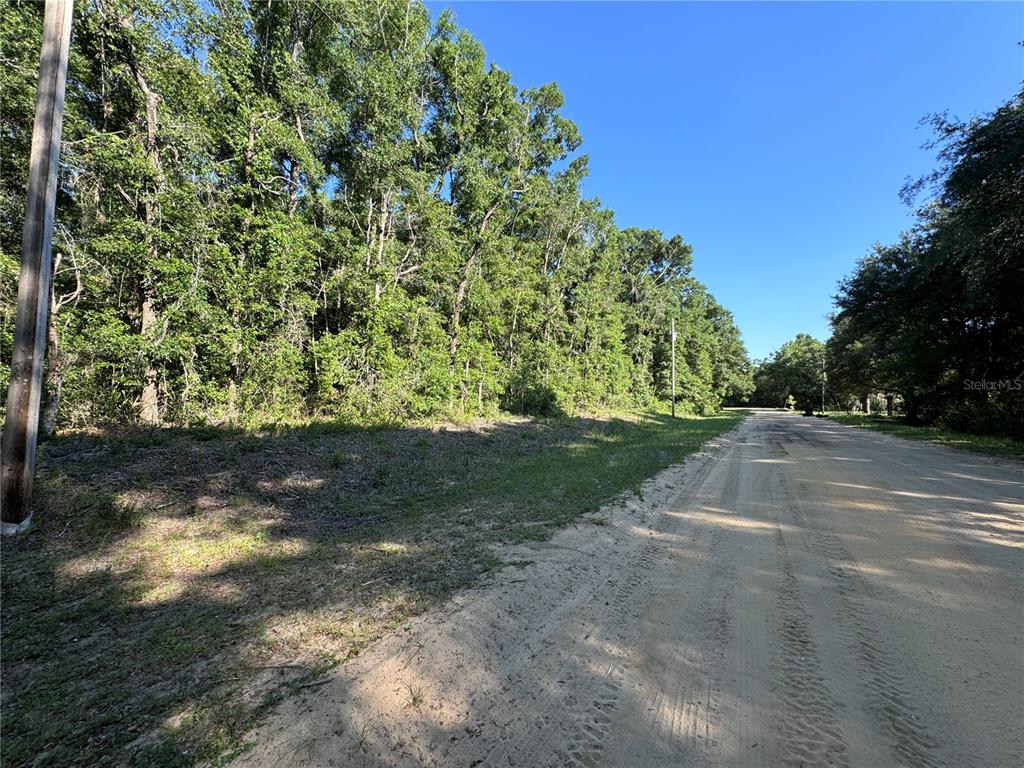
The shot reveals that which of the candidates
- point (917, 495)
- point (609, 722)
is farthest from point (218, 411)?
point (917, 495)

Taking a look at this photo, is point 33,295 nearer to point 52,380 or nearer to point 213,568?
point 213,568

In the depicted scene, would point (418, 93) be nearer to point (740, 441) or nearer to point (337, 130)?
point (337, 130)

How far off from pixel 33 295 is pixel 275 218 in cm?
748

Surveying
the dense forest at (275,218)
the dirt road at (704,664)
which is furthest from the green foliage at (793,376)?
the dirt road at (704,664)

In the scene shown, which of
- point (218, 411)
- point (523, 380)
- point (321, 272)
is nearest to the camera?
point (218, 411)

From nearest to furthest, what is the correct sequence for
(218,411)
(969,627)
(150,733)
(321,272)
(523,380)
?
(150,733), (969,627), (218,411), (321,272), (523,380)

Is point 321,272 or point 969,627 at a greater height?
point 321,272

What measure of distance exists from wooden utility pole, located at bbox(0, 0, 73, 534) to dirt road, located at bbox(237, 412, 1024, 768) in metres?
4.27

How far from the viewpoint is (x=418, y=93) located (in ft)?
58.4

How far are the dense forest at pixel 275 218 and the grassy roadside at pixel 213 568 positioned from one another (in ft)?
7.99

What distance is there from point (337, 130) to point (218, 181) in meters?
4.61

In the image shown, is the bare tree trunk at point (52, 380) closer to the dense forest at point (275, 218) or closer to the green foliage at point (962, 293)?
the dense forest at point (275, 218)

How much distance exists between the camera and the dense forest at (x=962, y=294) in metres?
12.0

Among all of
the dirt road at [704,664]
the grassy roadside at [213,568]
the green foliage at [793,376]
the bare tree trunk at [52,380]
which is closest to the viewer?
the dirt road at [704,664]
